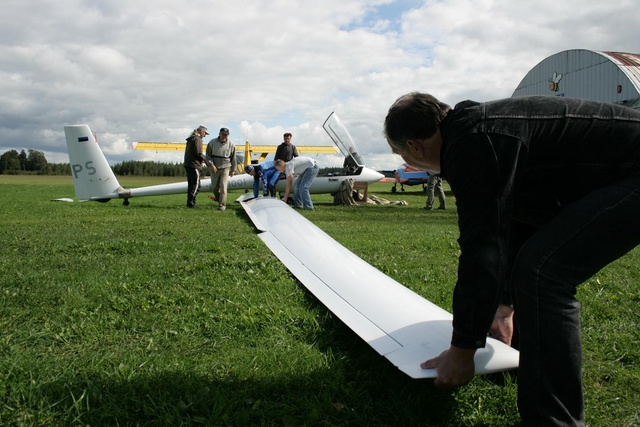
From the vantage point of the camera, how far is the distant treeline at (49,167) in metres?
67.8

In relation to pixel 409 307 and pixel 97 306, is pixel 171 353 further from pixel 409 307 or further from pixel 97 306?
pixel 409 307

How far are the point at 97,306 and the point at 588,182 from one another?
107 inches

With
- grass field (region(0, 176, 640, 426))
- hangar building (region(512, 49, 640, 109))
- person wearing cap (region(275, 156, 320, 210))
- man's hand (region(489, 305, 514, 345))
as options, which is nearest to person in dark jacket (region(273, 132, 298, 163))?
person wearing cap (region(275, 156, 320, 210))

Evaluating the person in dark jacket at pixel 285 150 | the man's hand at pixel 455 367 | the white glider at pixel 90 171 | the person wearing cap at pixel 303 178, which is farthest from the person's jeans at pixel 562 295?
the white glider at pixel 90 171

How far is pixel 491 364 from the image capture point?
1781 mm

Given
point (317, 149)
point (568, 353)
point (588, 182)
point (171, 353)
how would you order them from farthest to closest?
1. point (317, 149)
2. point (171, 353)
3. point (588, 182)
4. point (568, 353)

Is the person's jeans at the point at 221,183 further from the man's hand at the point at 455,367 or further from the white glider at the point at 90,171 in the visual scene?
the man's hand at the point at 455,367

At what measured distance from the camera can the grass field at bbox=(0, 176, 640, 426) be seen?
5.98 ft

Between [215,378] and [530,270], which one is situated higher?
[530,270]

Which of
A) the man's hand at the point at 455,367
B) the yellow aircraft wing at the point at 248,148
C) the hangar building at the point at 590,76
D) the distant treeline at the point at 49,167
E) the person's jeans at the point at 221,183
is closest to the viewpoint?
the man's hand at the point at 455,367

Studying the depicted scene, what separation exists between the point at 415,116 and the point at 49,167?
77.9m

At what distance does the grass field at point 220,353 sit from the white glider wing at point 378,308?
15cm

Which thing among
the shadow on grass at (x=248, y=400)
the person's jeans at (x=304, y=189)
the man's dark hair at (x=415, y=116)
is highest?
the man's dark hair at (x=415, y=116)

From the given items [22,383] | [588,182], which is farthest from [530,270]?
[22,383]
